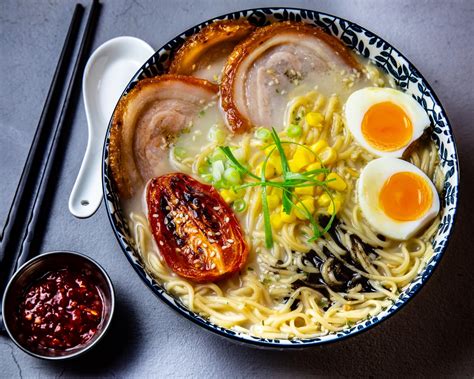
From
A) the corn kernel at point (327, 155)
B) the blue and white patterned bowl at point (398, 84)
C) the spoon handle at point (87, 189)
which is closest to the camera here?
the blue and white patterned bowl at point (398, 84)

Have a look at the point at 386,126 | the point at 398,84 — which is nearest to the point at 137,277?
the point at 386,126

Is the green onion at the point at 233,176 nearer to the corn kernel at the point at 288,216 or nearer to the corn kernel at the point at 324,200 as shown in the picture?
the corn kernel at the point at 288,216

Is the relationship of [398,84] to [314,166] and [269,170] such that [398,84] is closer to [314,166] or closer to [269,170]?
[314,166]

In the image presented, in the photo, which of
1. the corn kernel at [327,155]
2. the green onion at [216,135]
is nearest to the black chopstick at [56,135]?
the green onion at [216,135]

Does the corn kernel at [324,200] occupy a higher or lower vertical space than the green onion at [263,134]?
lower

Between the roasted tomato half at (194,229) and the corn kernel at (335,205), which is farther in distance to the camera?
the corn kernel at (335,205)

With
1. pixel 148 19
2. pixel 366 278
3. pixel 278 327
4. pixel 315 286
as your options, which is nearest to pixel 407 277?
pixel 366 278

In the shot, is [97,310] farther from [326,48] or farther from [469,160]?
[469,160]
